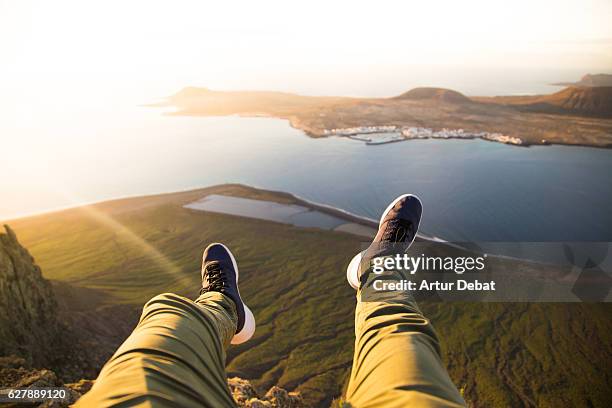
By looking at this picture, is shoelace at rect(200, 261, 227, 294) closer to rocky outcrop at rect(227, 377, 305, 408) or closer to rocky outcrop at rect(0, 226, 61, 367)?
rocky outcrop at rect(227, 377, 305, 408)

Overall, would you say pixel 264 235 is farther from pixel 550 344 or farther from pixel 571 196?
pixel 571 196

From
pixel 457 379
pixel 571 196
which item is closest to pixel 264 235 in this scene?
pixel 457 379

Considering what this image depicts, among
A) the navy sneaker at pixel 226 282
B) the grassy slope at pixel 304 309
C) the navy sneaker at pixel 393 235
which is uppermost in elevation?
the navy sneaker at pixel 393 235

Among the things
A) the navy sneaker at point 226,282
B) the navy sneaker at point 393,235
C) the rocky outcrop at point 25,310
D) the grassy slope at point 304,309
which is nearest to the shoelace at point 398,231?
A: the navy sneaker at point 393,235

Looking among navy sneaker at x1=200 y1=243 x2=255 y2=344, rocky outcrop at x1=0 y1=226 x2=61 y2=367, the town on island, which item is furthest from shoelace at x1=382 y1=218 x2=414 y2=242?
the town on island

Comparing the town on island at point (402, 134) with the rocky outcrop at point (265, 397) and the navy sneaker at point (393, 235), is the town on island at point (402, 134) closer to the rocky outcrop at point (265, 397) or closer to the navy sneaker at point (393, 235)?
the navy sneaker at point (393, 235)
